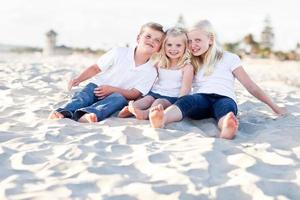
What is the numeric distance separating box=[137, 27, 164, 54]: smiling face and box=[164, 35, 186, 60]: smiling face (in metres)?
0.11

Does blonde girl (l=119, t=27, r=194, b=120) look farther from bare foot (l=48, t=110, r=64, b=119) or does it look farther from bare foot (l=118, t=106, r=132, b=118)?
bare foot (l=48, t=110, r=64, b=119)

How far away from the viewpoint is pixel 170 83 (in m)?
4.42

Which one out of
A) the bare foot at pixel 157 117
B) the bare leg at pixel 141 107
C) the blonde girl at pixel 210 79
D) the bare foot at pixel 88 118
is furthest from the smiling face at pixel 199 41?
the bare foot at pixel 88 118

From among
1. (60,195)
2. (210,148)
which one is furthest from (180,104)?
(60,195)

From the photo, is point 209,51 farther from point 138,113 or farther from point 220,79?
point 138,113

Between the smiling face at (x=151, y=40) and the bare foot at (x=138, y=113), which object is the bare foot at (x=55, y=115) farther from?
the smiling face at (x=151, y=40)

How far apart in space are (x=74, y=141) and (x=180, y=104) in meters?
1.00

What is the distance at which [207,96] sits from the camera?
13.7 ft

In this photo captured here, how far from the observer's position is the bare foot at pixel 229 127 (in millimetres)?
3439

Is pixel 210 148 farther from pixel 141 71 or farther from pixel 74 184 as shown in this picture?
pixel 141 71

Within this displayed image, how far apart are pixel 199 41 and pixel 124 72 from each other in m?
0.74

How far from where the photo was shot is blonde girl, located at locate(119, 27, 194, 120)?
14.0 feet

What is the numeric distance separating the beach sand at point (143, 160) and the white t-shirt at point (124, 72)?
576 millimetres

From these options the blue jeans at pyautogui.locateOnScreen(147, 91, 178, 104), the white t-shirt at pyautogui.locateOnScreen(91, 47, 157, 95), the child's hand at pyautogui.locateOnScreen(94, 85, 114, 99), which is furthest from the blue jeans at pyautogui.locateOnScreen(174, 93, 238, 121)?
the child's hand at pyautogui.locateOnScreen(94, 85, 114, 99)
